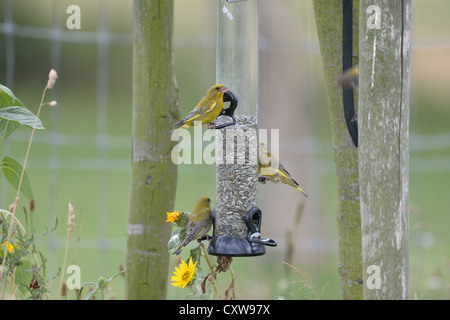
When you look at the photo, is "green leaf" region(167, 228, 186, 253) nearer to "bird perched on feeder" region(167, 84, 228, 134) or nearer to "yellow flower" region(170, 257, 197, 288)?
"yellow flower" region(170, 257, 197, 288)

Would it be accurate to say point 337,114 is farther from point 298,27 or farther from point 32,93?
point 32,93

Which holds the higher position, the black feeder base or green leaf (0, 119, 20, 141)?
green leaf (0, 119, 20, 141)

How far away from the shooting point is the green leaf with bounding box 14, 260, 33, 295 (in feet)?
7.91

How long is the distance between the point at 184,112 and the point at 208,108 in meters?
12.4

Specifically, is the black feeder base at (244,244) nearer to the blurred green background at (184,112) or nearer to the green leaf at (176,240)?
the green leaf at (176,240)

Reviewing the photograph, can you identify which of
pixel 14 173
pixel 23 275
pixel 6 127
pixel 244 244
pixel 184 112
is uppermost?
pixel 184 112

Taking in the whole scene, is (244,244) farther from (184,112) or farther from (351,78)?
(184,112)

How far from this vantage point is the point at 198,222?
241 cm

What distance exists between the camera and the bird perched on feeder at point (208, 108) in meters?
2.50

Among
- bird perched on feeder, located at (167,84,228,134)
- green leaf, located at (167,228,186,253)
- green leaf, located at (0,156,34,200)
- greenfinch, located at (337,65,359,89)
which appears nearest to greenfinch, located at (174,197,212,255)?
green leaf, located at (167,228,186,253)

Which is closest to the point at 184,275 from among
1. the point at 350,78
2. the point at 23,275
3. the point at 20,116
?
the point at 23,275

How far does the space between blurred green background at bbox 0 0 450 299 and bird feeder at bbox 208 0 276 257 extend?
1.68 feet
